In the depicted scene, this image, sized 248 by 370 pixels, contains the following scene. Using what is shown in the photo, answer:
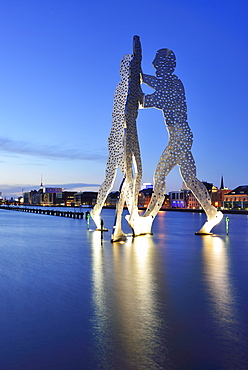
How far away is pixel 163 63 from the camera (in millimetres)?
19656

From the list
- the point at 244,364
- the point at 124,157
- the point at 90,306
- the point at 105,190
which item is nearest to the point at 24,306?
the point at 90,306

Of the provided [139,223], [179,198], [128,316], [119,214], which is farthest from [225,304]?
[179,198]

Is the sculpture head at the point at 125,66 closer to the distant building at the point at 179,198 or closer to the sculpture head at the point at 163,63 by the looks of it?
the sculpture head at the point at 163,63

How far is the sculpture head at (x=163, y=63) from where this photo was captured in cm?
1958

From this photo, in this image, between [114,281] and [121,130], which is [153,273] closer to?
[114,281]

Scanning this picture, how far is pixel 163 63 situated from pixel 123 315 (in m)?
15.6

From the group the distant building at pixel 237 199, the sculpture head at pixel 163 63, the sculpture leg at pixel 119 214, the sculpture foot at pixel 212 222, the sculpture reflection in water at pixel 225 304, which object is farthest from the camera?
the distant building at pixel 237 199

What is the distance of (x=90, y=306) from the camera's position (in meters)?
7.23

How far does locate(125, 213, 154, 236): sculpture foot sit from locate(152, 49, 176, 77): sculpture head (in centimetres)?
725

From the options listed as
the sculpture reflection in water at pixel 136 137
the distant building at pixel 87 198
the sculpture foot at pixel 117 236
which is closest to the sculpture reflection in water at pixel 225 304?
the sculpture foot at pixel 117 236

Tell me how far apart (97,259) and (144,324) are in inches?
270

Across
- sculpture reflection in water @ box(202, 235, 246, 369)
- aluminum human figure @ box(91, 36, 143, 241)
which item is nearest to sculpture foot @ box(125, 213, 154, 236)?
aluminum human figure @ box(91, 36, 143, 241)

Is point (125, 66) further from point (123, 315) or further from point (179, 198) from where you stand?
point (179, 198)

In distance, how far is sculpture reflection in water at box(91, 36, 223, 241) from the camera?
18.0 m
